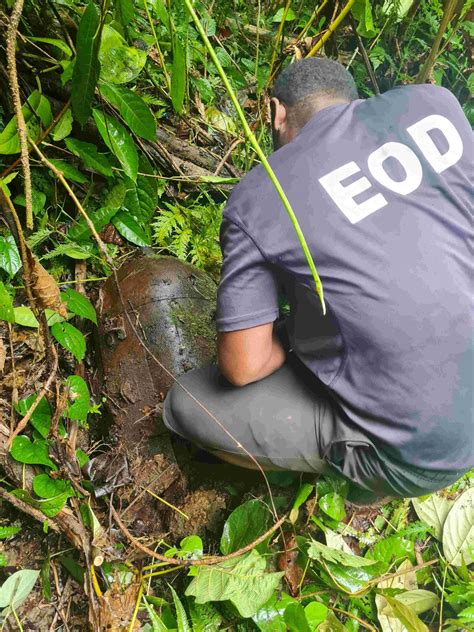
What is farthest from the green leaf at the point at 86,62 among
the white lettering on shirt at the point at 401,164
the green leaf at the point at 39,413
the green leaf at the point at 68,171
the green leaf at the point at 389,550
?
the green leaf at the point at 389,550

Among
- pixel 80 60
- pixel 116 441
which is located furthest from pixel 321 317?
pixel 80 60

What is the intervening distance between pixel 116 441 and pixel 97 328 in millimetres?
432

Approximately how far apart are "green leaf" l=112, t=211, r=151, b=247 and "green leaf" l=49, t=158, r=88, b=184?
0.20m

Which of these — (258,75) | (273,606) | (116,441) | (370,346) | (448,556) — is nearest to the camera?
(370,346)

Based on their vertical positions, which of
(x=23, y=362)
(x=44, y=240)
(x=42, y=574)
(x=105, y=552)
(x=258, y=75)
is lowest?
(x=42, y=574)

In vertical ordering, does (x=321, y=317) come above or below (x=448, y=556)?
above

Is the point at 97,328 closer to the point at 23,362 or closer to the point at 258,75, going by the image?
the point at 23,362

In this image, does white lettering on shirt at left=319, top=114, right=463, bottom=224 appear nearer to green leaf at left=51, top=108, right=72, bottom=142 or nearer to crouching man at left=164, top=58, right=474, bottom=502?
crouching man at left=164, top=58, right=474, bottom=502

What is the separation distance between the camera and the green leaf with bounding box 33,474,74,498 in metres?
1.53

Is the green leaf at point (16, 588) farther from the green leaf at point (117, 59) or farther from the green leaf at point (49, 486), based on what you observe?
the green leaf at point (117, 59)

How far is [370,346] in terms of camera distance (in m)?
1.33

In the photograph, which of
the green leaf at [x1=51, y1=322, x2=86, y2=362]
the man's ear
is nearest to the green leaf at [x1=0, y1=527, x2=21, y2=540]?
the green leaf at [x1=51, y1=322, x2=86, y2=362]

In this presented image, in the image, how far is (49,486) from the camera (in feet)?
5.08

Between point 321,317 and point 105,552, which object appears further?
point 105,552
